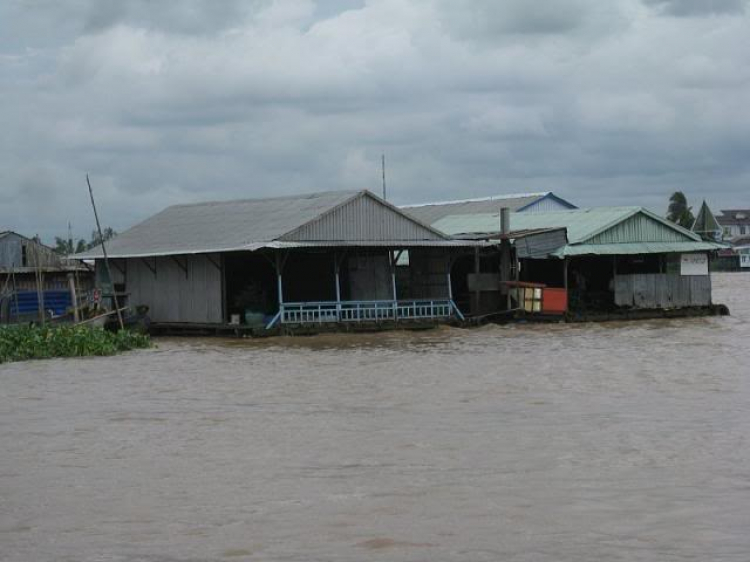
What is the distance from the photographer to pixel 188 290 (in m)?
27.5

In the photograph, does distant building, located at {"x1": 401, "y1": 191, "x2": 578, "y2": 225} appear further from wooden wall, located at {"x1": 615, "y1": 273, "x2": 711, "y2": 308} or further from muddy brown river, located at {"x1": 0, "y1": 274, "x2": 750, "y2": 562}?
muddy brown river, located at {"x1": 0, "y1": 274, "x2": 750, "y2": 562}

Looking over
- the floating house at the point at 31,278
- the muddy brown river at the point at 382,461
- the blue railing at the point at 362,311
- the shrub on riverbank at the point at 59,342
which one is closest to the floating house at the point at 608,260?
the blue railing at the point at 362,311

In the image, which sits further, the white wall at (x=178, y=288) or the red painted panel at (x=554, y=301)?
the red painted panel at (x=554, y=301)

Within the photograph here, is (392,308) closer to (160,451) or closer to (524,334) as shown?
(524,334)

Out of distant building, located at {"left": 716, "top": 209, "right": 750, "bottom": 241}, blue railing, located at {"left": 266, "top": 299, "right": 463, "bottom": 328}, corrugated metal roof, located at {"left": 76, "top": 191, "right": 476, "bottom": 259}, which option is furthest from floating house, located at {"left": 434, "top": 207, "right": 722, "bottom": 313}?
distant building, located at {"left": 716, "top": 209, "right": 750, "bottom": 241}

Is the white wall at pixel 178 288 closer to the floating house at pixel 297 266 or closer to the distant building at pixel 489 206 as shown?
the floating house at pixel 297 266

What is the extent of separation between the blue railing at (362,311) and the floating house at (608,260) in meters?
2.04

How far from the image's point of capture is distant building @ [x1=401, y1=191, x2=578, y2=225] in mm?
41188

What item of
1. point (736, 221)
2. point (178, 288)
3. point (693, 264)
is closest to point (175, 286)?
point (178, 288)

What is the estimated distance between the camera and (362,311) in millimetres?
26922

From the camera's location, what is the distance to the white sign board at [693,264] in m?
31.1

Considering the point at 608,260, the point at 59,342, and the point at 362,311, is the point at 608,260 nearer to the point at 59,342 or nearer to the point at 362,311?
the point at 362,311

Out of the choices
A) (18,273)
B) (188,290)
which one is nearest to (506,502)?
(188,290)

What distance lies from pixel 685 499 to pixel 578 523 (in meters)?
1.11
